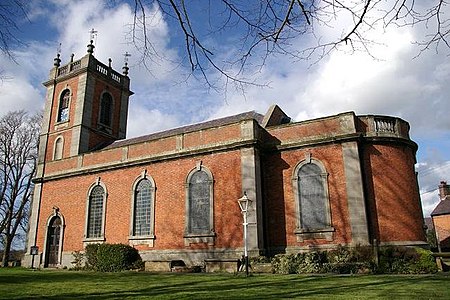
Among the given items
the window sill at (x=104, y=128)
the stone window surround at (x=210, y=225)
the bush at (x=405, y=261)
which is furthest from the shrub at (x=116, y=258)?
the bush at (x=405, y=261)

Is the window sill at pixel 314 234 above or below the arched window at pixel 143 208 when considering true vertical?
below

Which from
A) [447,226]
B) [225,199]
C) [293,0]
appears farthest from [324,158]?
[447,226]

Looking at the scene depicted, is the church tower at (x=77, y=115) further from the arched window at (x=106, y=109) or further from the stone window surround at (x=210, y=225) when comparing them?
the stone window surround at (x=210, y=225)

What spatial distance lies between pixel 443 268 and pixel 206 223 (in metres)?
9.50

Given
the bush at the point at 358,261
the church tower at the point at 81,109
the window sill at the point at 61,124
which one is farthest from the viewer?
the window sill at the point at 61,124

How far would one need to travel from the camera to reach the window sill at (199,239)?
16.8 meters

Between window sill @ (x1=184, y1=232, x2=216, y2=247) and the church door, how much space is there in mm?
8943

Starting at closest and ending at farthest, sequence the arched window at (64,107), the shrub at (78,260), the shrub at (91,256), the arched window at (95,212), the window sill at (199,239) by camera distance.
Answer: the window sill at (199,239)
the shrub at (91,256)
the shrub at (78,260)
the arched window at (95,212)
the arched window at (64,107)

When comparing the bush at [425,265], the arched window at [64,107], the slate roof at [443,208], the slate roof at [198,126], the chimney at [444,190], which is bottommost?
the bush at [425,265]

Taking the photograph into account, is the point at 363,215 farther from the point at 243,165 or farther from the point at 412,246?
the point at 243,165

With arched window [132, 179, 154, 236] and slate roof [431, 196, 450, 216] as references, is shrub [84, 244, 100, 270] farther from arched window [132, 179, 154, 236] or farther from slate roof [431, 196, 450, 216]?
slate roof [431, 196, 450, 216]

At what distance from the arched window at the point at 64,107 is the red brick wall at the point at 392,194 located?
19.6 metres

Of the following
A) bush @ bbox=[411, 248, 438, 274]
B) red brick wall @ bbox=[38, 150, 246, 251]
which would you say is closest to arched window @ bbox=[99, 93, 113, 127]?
red brick wall @ bbox=[38, 150, 246, 251]

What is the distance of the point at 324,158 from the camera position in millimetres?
16297
